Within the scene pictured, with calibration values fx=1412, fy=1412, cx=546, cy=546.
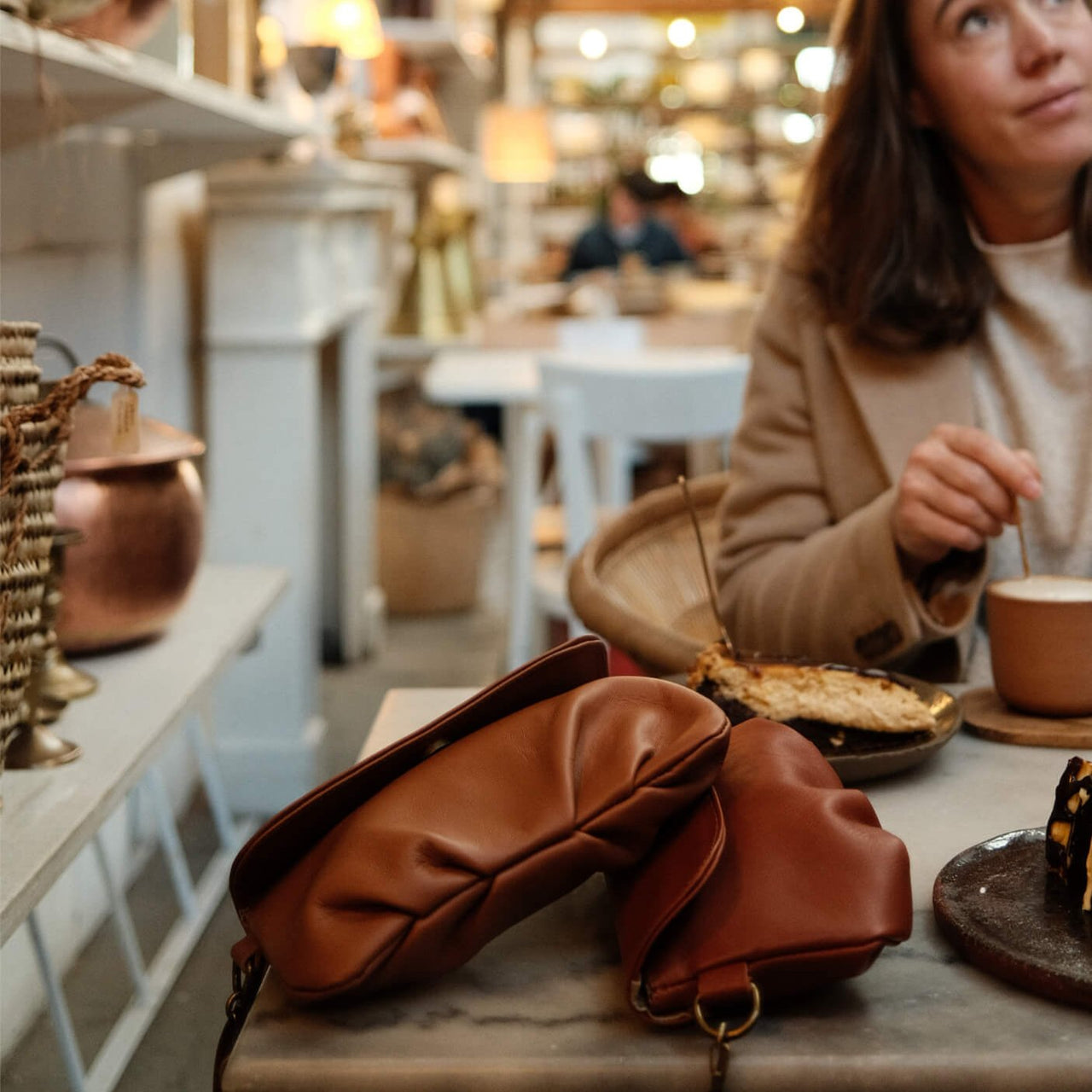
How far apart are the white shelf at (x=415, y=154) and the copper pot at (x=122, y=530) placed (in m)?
2.23

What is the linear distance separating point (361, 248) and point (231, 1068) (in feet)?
10.8

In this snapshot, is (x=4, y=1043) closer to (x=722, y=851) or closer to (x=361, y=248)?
(x=722, y=851)

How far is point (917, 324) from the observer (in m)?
1.26

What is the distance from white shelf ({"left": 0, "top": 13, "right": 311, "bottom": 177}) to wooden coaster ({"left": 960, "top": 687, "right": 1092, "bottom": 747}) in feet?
2.65

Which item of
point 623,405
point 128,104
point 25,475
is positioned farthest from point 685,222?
point 25,475

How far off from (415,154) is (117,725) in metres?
2.78

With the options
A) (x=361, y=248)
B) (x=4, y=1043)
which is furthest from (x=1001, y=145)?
(x=361, y=248)

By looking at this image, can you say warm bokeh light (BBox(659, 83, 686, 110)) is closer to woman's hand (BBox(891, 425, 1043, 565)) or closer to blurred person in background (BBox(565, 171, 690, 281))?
blurred person in background (BBox(565, 171, 690, 281))

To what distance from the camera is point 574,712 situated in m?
0.58

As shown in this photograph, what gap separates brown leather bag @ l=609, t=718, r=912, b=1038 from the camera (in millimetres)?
517

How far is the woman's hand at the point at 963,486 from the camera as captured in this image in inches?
37.9

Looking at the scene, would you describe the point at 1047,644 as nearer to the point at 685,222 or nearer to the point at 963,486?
the point at 963,486

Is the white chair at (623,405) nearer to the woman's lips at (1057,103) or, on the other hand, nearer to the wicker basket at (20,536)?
the woman's lips at (1057,103)

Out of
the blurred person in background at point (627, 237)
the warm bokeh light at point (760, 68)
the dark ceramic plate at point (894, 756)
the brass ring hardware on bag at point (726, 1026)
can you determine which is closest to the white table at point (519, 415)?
the dark ceramic plate at point (894, 756)
